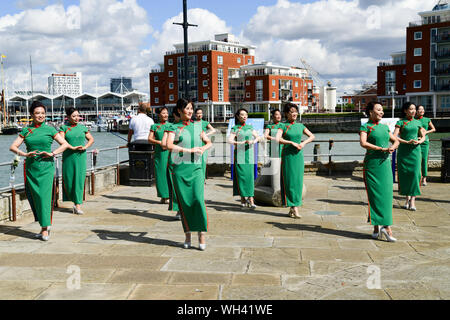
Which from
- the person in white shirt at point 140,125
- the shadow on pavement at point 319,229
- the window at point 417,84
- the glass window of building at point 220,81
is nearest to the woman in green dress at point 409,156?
the shadow on pavement at point 319,229

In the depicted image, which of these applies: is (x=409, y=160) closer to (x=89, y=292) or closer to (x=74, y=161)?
(x=74, y=161)

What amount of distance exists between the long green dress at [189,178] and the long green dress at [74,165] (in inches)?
133

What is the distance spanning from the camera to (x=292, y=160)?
8297 mm

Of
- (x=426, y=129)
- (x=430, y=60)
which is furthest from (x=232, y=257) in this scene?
(x=430, y=60)

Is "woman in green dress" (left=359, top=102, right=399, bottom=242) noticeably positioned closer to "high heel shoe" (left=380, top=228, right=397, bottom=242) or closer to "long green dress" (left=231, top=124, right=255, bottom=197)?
"high heel shoe" (left=380, top=228, right=397, bottom=242)

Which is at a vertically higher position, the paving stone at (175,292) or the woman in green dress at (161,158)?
the woman in green dress at (161,158)

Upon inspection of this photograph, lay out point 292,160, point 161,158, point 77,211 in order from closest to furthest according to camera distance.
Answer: point 292,160, point 77,211, point 161,158

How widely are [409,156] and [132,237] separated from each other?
17.3ft

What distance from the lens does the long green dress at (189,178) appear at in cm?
602

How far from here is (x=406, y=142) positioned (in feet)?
29.3

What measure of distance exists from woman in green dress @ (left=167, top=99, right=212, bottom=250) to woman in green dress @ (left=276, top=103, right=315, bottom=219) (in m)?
2.43

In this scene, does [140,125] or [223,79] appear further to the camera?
[223,79]

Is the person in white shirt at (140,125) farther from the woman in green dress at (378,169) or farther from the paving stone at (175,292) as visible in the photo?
the paving stone at (175,292)

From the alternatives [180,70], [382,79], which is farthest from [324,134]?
[180,70]
